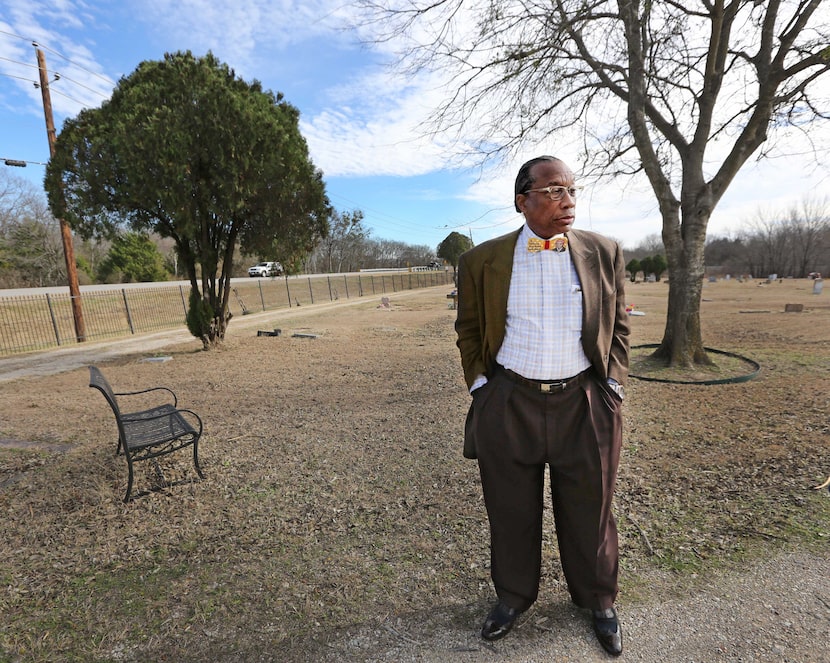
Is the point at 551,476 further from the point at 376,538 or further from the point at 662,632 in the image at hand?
the point at 376,538

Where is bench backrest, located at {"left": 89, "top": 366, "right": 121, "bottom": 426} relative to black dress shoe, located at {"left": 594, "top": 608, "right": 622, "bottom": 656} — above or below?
above

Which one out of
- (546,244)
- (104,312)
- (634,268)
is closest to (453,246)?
(634,268)

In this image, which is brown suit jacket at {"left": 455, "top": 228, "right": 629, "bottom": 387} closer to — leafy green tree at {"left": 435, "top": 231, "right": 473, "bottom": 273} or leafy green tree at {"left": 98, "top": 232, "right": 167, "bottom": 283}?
leafy green tree at {"left": 98, "top": 232, "right": 167, "bottom": 283}

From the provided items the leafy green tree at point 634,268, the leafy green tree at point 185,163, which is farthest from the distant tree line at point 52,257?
the leafy green tree at point 634,268

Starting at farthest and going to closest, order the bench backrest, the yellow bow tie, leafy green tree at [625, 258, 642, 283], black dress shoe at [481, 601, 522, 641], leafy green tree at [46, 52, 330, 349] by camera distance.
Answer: leafy green tree at [625, 258, 642, 283] → leafy green tree at [46, 52, 330, 349] → the bench backrest → black dress shoe at [481, 601, 522, 641] → the yellow bow tie

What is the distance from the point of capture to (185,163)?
7.34 meters

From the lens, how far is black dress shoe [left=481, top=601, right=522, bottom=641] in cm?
180

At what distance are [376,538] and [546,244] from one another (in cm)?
196

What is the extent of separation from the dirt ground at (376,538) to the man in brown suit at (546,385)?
292 millimetres

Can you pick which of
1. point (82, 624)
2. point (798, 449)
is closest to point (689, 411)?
point (798, 449)

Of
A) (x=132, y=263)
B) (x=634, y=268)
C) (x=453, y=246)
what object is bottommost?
(x=634, y=268)

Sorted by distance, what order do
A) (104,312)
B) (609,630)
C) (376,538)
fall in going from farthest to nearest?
(104,312)
(376,538)
(609,630)

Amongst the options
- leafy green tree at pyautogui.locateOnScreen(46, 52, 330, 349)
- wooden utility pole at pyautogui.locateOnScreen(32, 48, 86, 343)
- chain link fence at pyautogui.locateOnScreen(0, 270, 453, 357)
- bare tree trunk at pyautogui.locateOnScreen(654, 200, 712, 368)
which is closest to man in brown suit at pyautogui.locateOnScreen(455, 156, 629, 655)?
bare tree trunk at pyautogui.locateOnScreen(654, 200, 712, 368)

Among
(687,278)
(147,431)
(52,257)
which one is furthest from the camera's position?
(52,257)
